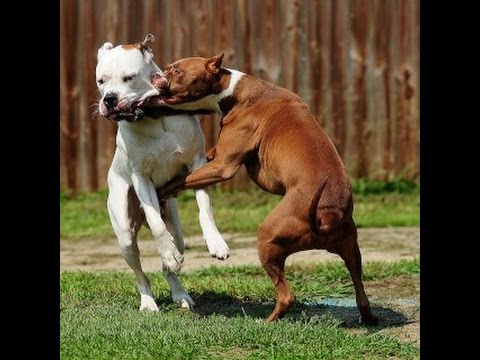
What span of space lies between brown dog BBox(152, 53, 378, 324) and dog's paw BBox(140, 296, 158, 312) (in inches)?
31.2

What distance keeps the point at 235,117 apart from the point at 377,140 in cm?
577

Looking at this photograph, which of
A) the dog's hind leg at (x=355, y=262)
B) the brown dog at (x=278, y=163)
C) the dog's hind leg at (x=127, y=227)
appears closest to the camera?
the brown dog at (x=278, y=163)

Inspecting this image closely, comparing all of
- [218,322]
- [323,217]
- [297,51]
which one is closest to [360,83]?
[297,51]

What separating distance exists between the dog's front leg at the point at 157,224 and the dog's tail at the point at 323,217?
45.3 inches

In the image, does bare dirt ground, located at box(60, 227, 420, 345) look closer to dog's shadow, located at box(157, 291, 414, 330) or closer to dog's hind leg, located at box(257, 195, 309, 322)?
dog's shadow, located at box(157, 291, 414, 330)

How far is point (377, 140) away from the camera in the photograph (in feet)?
44.3

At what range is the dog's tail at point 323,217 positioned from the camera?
7305mm

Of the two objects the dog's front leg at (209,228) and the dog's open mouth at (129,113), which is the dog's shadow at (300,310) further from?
the dog's open mouth at (129,113)

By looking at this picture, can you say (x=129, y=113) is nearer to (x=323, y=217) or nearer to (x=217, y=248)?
(x=217, y=248)

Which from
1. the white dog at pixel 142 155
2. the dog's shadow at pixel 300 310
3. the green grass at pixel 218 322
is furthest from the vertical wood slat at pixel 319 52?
the white dog at pixel 142 155

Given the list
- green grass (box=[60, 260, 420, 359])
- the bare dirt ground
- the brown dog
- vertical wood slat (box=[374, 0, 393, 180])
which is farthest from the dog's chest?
vertical wood slat (box=[374, 0, 393, 180])

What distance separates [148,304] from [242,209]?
16.1 ft

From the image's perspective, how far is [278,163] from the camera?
7.70 meters
